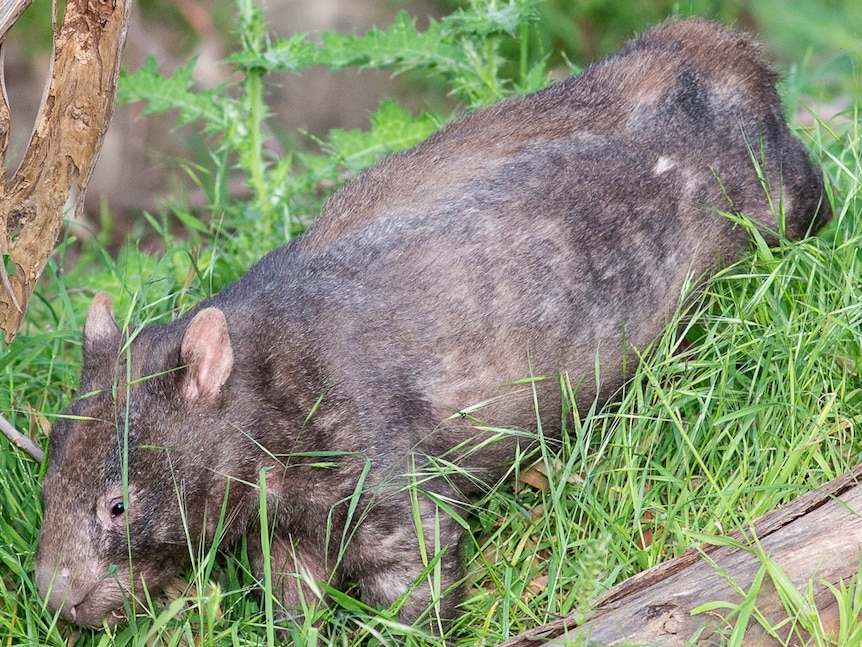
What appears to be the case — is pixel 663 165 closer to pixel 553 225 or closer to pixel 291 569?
pixel 553 225

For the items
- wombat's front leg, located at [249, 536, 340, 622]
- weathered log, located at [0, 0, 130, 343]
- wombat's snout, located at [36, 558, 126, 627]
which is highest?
weathered log, located at [0, 0, 130, 343]

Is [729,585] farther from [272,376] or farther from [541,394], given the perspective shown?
[272,376]

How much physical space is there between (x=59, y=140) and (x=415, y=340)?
145cm

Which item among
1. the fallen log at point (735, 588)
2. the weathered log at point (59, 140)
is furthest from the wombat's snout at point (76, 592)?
the fallen log at point (735, 588)

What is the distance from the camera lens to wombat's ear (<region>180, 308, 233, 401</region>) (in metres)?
3.80

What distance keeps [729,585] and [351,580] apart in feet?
4.84

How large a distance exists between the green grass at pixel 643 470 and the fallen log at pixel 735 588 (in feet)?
0.21

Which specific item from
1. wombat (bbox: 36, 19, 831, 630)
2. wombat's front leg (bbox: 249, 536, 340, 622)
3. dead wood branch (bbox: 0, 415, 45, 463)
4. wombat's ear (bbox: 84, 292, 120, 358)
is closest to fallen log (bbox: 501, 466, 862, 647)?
wombat (bbox: 36, 19, 831, 630)

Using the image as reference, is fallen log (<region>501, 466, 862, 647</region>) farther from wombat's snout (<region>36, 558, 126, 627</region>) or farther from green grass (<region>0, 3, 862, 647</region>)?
wombat's snout (<region>36, 558, 126, 627</region>)

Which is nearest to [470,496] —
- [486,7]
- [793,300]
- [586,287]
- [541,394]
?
[541,394]

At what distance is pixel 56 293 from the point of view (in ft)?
19.5

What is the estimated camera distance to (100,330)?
4.10 metres

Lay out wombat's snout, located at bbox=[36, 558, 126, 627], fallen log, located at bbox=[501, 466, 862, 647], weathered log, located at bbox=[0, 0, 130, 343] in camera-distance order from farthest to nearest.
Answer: weathered log, located at bbox=[0, 0, 130, 343], wombat's snout, located at bbox=[36, 558, 126, 627], fallen log, located at bbox=[501, 466, 862, 647]

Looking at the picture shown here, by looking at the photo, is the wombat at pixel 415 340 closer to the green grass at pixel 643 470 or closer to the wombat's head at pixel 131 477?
the wombat's head at pixel 131 477
